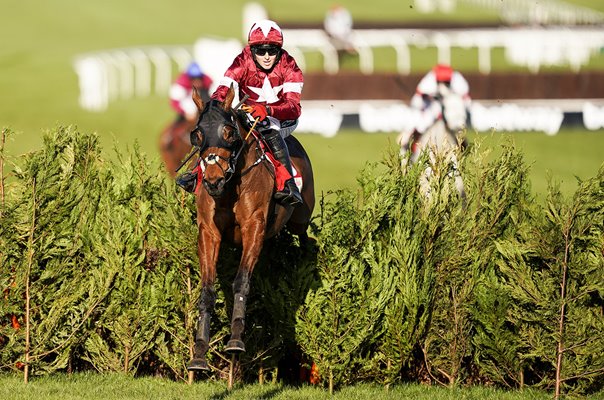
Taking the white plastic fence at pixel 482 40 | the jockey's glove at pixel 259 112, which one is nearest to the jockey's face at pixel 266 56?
the jockey's glove at pixel 259 112

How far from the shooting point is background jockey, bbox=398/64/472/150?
1448 cm

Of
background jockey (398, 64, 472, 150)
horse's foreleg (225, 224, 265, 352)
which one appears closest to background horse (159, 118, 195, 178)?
background jockey (398, 64, 472, 150)

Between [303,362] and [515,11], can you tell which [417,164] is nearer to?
[303,362]

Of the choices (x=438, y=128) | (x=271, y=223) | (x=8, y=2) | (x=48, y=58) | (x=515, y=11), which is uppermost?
(x=8, y=2)

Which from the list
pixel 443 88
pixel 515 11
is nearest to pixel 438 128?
pixel 443 88

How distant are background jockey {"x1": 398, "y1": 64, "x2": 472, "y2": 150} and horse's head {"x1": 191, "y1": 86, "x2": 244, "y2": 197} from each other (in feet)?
21.9

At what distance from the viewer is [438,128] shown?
47.3 feet

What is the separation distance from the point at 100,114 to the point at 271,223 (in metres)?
19.8

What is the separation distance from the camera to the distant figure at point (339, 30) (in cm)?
3055

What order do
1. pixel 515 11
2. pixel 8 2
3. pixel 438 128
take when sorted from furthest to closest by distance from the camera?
pixel 8 2 → pixel 515 11 → pixel 438 128

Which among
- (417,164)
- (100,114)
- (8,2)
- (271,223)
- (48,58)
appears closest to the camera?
(271,223)

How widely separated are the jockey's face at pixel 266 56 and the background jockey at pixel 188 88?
7.56 metres

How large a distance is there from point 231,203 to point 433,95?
23.5 feet

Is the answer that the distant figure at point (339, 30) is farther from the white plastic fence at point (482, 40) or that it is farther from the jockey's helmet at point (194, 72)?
the jockey's helmet at point (194, 72)
